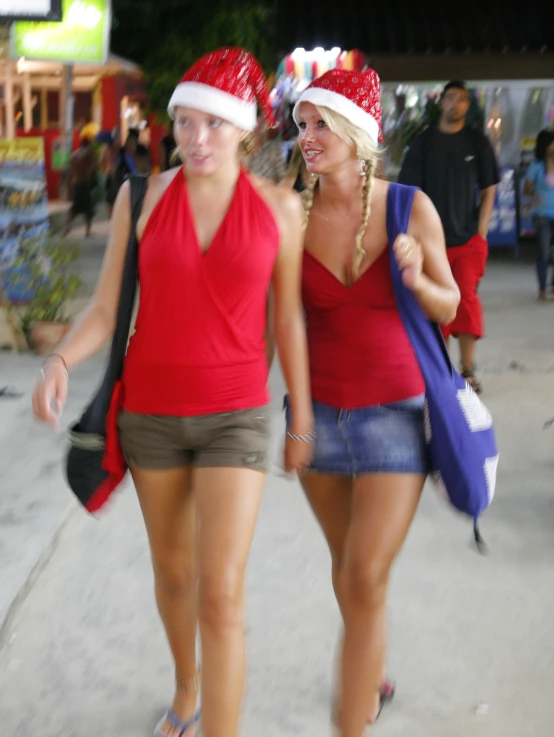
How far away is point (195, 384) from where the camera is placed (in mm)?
2746

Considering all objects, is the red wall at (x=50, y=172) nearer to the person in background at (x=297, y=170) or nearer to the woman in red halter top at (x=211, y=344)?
the person in background at (x=297, y=170)

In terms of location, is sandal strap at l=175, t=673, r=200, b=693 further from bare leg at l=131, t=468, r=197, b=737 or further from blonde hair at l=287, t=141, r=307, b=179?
blonde hair at l=287, t=141, r=307, b=179

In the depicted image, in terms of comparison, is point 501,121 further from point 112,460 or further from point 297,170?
point 112,460

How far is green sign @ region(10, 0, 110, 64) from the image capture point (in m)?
12.7

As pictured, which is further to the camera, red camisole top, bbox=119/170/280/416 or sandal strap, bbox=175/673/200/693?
sandal strap, bbox=175/673/200/693

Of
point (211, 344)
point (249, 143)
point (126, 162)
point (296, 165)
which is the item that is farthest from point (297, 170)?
point (126, 162)

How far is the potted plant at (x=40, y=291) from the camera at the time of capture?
889cm

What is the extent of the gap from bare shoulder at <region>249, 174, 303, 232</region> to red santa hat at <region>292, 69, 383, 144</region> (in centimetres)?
26

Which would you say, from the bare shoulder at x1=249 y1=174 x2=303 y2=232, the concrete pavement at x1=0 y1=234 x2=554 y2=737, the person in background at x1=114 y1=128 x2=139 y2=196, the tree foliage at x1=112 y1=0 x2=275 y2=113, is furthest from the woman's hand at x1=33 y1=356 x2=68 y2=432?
the tree foliage at x1=112 y1=0 x2=275 y2=113

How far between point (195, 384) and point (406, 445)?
60cm

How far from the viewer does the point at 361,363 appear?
288cm

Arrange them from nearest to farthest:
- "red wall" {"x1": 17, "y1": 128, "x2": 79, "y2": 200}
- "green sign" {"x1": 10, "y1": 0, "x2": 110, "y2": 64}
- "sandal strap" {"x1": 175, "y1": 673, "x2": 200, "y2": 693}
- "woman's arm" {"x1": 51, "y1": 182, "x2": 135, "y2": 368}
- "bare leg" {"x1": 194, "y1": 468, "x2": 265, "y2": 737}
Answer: "bare leg" {"x1": 194, "y1": 468, "x2": 265, "y2": 737} < "woman's arm" {"x1": 51, "y1": 182, "x2": 135, "y2": 368} < "sandal strap" {"x1": 175, "y1": 673, "x2": 200, "y2": 693} < "green sign" {"x1": 10, "y1": 0, "x2": 110, "y2": 64} < "red wall" {"x1": 17, "y1": 128, "x2": 79, "y2": 200}

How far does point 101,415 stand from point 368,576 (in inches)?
32.9

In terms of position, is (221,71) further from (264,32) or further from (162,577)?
(264,32)
